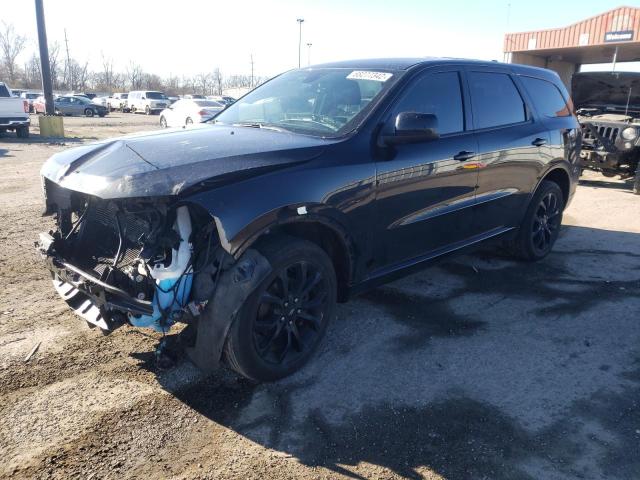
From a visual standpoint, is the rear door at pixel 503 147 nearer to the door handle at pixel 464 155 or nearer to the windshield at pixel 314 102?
the door handle at pixel 464 155

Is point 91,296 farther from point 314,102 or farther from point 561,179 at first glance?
point 561,179

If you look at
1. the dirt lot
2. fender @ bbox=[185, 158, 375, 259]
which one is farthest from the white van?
fender @ bbox=[185, 158, 375, 259]

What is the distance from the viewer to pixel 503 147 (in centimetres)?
449

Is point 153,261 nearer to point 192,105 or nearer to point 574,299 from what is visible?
point 574,299

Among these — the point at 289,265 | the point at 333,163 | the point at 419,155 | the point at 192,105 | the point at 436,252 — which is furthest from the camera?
the point at 192,105

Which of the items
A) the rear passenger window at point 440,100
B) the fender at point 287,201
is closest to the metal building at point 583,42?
the rear passenger window at point 440,100

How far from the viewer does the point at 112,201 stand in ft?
8.84

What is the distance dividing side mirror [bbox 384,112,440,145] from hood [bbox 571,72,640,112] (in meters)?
9.07

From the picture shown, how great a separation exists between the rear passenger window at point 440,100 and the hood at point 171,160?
33.5 inches

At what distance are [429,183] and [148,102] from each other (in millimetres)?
41192

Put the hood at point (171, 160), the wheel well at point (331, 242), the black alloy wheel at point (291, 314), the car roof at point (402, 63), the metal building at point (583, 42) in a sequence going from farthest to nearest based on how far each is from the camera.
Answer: the metal building at point (583, 42) → the car roof at point (402, 63) → the wheel well at point (331, 242) → the black alloy wheel at point (291, 314) → the hood at point (171, 160)

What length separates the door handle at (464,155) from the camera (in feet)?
13.0

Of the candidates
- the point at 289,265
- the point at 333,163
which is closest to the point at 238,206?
the point at 289,265

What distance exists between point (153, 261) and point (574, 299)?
3.69 meters
